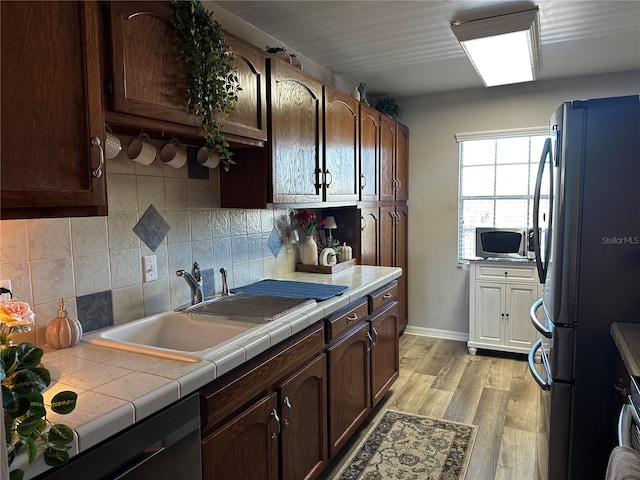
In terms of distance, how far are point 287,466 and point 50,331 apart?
1025 mm

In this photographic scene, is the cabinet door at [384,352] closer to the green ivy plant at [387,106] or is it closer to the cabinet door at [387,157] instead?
the cabinet door at [387,157]

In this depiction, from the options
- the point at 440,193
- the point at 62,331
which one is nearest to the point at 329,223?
the point at 440,193

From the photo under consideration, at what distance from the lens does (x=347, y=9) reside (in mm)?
2309

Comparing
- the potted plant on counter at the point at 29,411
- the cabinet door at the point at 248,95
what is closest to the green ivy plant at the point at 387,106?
the cabinet door at the point at 248,95

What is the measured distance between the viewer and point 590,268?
70.1 inches

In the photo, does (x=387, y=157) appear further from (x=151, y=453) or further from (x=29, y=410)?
(x=29, y=410)

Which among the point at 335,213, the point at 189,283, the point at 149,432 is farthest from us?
the point at 335,213

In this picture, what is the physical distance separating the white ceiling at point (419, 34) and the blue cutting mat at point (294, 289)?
4.75ft

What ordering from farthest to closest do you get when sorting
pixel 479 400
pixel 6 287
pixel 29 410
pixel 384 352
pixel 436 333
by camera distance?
1. pixel 436 333
2. pixel 479 400
3. pixel 384 352
4. pixel 6 287
5. pixel 29 410

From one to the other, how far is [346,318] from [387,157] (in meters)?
1.88

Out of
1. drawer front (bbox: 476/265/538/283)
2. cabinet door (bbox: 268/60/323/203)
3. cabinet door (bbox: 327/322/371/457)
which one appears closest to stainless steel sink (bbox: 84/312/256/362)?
cabinet door (bbox: 327/322/371/457)

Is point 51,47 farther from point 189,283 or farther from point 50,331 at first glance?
point 189,283

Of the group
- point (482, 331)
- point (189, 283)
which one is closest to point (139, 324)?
point (189, 283)

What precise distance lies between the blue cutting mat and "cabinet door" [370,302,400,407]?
1.40 ft
